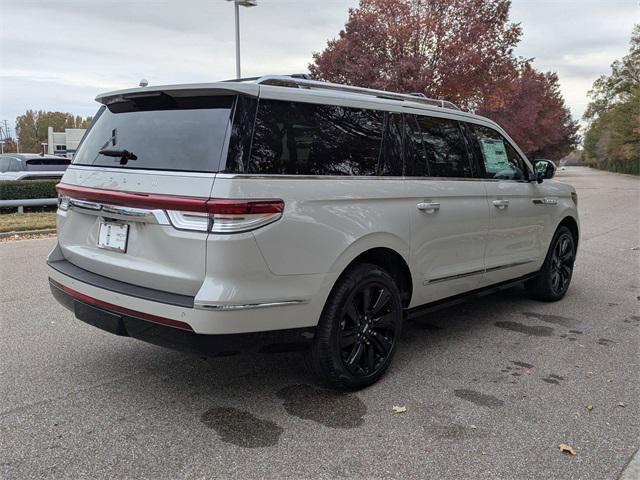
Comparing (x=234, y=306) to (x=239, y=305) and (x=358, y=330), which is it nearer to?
(x=239, y=305)

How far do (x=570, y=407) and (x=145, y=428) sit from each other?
2.59 metres

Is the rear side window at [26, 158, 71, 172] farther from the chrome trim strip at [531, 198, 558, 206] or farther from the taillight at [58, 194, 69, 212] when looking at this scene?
the chrome trim strip at [531, 198, 558, 206]

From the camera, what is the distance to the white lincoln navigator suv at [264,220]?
2.95 meters

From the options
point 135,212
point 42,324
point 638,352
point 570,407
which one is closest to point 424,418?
point 570,407

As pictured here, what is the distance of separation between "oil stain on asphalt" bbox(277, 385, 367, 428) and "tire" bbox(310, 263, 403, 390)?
0.10 meters

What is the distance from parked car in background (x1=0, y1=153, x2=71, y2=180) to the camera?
1578cm

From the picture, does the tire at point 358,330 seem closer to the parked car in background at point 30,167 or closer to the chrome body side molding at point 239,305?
the chrome body side molding at point 239,305

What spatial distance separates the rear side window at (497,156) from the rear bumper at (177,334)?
254 centimetres

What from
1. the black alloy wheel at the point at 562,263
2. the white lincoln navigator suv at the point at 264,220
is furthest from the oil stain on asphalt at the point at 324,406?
the black alloy wheel at the point at 562,263

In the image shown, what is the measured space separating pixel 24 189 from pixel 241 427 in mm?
12715

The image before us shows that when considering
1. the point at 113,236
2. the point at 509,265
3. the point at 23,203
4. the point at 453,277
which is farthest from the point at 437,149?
the point at 23,203

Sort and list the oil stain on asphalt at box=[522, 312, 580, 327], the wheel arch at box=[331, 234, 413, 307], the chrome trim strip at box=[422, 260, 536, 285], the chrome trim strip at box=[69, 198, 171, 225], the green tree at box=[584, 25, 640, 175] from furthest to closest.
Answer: the green tree at box=[584, 25, 640, 175]
the oil stain on asphalt at box=[522, 312, 580, 327]
the chrome trim strip at box=[422, 260, 536, 285]
the wheel arch at box=[331, 234, 413, 307]
the chrome trim strip at box=[69, 198, 171, 225]

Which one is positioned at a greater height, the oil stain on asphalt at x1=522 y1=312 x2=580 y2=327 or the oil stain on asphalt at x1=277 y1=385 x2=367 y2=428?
the oil stain on asphalt at x1=522 y1=312 x2=580 y2=327

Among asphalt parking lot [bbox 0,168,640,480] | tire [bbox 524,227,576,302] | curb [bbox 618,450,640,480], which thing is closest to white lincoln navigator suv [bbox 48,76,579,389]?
asphalt parking lot [bbox 0,168,640,480]
